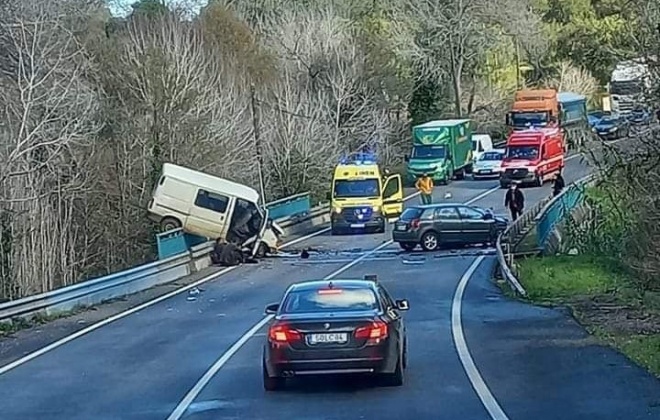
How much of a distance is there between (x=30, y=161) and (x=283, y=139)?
19157mm

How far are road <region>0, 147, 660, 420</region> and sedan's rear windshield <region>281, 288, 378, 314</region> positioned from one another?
106cm

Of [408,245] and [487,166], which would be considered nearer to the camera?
[408,245]

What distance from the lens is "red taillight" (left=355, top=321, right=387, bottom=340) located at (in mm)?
16484

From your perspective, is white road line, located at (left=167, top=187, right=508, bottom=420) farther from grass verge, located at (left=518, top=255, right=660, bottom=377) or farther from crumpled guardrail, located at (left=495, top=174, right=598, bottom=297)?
crumpled guardrail, located at (left=495, top=174, right=598, bottom=297)

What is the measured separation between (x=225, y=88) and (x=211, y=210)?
65.2 ft

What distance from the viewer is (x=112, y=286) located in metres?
33.3

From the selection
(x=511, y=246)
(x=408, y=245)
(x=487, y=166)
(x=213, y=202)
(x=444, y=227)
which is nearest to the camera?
(x=511, y=246)

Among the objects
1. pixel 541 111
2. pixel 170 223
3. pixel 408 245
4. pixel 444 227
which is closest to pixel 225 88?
pixel 170 223

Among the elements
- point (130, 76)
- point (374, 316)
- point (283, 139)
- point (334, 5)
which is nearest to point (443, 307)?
point (374, 316)

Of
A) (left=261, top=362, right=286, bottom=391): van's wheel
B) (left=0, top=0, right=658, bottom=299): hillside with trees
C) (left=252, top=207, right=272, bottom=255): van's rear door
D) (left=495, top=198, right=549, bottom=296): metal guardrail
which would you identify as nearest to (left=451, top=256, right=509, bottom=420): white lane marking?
(left=495, top=198, right=549, bottom=296): metal guardrail

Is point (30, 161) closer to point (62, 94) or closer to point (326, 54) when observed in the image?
point (62, 94)

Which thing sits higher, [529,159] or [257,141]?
[257,141]

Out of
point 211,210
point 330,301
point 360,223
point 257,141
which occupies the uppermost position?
point 257,141

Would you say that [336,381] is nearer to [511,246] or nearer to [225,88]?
[511,246]
